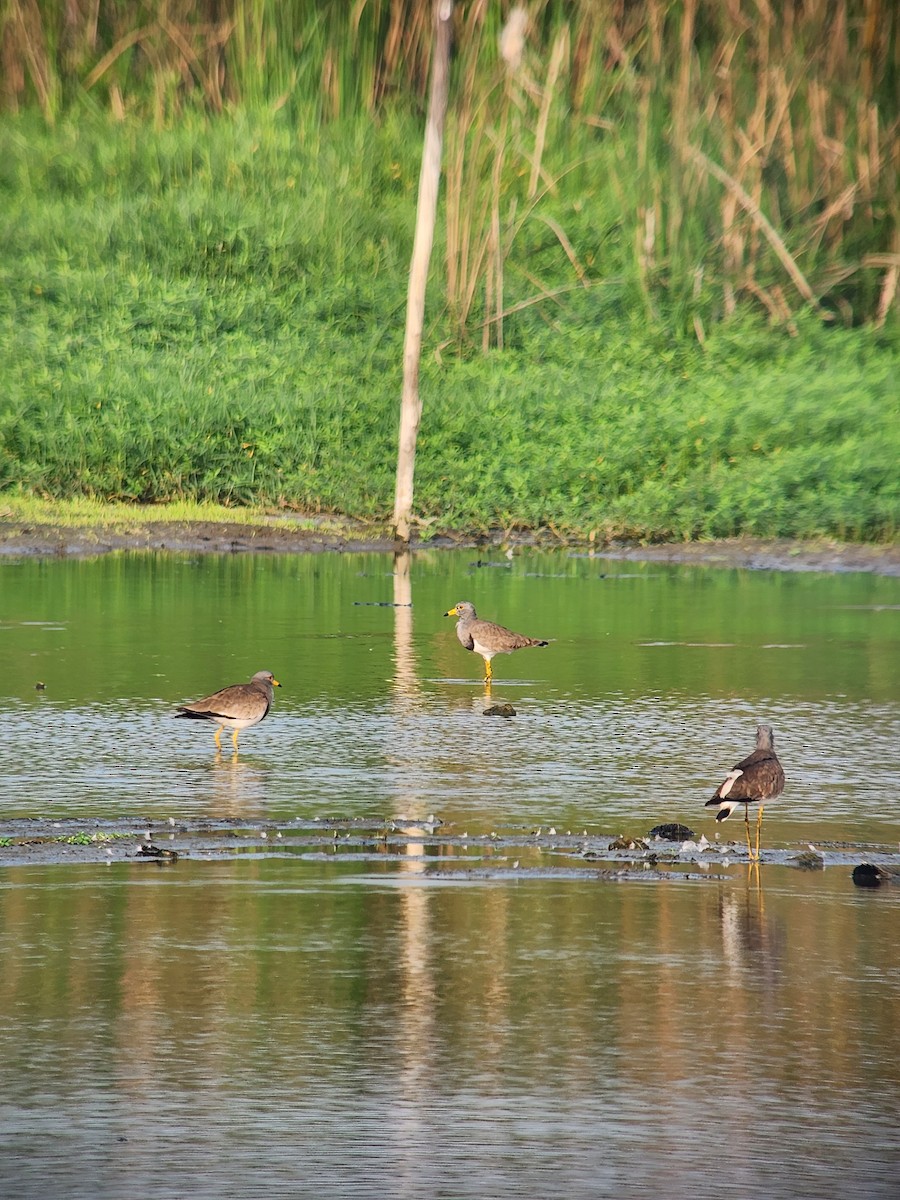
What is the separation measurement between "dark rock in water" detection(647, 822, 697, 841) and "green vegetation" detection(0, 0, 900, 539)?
→ 14.8 metres

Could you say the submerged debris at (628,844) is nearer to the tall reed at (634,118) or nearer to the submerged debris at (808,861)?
the submerged debris at (808,861)

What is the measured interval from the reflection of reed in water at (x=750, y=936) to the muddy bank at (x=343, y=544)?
45.2 feet

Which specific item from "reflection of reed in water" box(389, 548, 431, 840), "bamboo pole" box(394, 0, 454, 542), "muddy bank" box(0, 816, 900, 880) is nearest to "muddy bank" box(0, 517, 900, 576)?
"bamboo pole" box(394, 0, 454, 542)

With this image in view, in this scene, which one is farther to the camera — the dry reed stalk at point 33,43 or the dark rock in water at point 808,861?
the dry reed stalk at point 33,43

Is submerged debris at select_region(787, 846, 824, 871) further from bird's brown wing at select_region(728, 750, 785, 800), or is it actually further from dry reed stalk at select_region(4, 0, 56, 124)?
dry reed stalk at select_region(4, 0, 56, 124)

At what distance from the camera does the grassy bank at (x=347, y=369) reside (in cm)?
2534

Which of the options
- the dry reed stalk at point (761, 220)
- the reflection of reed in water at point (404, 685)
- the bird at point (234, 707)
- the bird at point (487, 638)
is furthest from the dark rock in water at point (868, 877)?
the dry reed stalk at point (761, 220)

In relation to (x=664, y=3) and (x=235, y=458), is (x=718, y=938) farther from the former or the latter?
(x=664, y=3)

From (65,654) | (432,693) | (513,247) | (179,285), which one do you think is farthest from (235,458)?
(432,693)

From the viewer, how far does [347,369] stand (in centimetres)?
2883

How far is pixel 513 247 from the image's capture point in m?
32.0

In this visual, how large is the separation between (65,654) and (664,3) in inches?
766

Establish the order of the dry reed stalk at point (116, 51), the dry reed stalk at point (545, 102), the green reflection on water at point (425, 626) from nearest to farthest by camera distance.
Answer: the green reflection on water at point (425, 626)
the dry reed stalk at point (545, 102)
the dry reed stalk at point (116, 51)

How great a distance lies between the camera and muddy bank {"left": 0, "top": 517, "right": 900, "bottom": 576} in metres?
22.5
